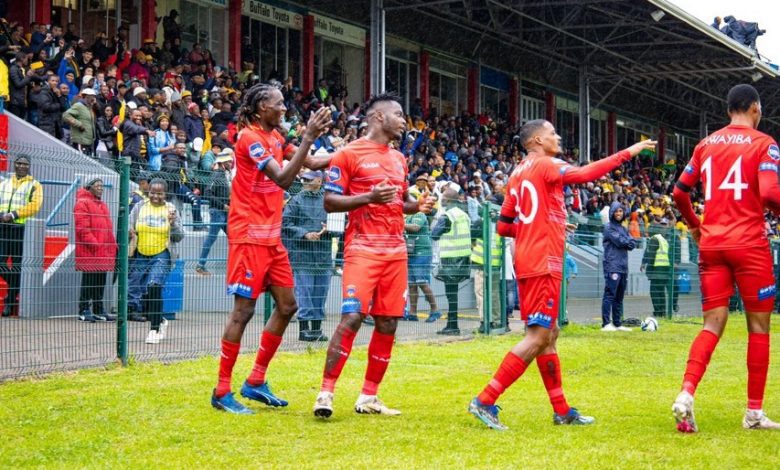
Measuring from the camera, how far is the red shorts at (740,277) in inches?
272

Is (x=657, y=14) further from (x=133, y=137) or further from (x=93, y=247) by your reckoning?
(x=93, y=247)

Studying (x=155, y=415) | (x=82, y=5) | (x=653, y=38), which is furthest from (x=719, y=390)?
(x=653, y=38)

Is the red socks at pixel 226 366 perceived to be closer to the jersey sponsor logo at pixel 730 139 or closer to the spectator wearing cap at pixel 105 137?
the jersey sponsor logo at pixel 730 139

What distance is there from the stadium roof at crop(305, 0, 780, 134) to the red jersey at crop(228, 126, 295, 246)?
69.8 ft

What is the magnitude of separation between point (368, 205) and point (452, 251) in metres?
7.59

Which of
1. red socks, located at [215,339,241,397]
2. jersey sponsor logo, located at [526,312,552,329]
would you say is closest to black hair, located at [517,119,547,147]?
jersey sponsor logo, located at [526,312,552,329]

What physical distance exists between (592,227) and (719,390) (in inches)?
374

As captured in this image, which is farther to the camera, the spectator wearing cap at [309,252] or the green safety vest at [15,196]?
the spectator wearing cap at [309,252]

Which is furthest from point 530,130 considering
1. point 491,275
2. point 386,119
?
point 491,275

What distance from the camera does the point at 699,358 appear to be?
22.5 ft

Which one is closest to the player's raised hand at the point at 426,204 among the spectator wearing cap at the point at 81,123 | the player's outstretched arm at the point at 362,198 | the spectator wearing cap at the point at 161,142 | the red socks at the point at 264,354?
the player's outstretched arm at the point at 362,198

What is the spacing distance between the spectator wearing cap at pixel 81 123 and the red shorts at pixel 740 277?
12.0m

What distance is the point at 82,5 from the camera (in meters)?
24.8

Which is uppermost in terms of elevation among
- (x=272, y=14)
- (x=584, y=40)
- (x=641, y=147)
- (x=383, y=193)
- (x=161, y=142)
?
(x=584, y=40)
